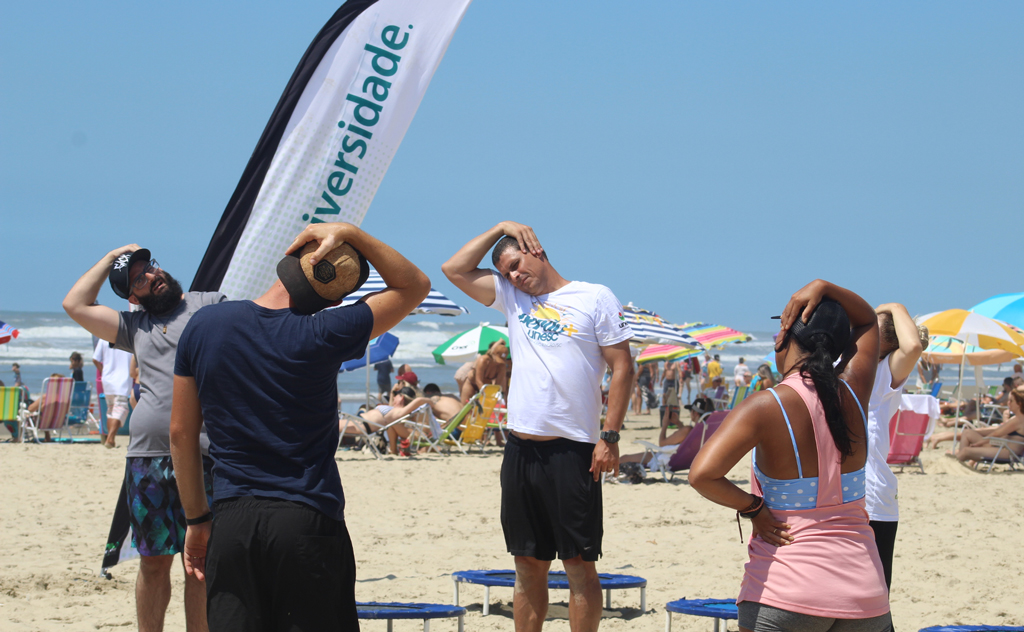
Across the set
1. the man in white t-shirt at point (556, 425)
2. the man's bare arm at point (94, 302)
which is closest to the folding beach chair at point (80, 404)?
the man's bare arm at point (94, 302)

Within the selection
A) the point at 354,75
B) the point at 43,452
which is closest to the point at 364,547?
the point at 354,75

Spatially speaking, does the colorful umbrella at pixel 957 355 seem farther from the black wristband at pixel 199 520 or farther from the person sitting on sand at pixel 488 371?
the black wristband at pixel 199 520

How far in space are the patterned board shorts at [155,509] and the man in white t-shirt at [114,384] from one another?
8.82 m

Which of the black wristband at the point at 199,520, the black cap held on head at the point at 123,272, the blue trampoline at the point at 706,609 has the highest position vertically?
the black cap held on head at the point at 123,272

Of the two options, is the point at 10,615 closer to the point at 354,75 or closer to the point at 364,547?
the point at 364,547

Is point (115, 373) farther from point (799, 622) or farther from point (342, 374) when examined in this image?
point (342, 374)

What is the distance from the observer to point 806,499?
2219mm

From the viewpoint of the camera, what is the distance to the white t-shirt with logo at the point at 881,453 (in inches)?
131

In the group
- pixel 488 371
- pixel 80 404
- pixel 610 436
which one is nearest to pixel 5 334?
pixel 80 404

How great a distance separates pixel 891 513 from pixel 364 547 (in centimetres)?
393

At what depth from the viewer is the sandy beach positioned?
4586 millimetres

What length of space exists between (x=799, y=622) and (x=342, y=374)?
3583 cm

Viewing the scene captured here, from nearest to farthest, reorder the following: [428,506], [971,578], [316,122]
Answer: [316,122] → [971,578] → [428,506]

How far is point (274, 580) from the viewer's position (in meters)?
2.24
